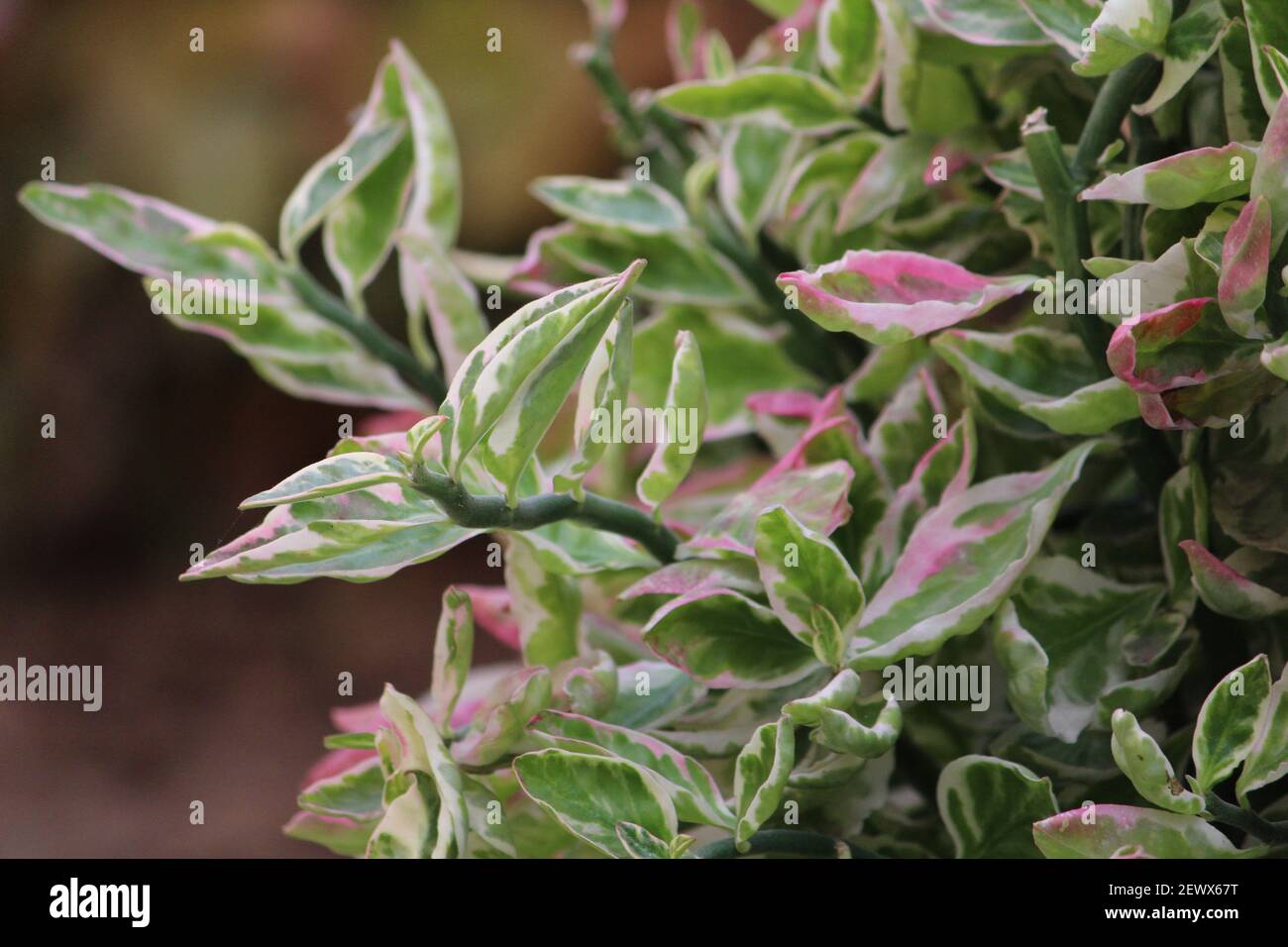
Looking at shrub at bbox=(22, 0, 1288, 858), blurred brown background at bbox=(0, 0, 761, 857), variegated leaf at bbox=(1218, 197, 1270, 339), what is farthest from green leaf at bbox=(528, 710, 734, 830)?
blurred brown background at bbox=(0, 0, 761, 857)

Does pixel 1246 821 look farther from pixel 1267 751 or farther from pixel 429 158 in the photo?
pixel 429 158

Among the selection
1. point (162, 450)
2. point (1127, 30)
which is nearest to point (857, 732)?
point (1127, 30)

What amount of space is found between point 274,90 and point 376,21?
0.06 m

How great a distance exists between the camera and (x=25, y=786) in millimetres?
575

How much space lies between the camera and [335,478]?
0.16m

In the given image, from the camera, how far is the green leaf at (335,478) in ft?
0.49

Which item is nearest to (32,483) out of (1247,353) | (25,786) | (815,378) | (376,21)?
(25,786)

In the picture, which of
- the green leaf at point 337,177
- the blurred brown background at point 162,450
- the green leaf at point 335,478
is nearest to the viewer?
the green leaf at point 335,478

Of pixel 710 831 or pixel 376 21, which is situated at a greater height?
pixel 376 21

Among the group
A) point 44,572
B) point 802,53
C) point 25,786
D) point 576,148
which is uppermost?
point 576,148

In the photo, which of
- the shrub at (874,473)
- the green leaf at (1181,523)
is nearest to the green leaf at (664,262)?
the shrub at (874,473)

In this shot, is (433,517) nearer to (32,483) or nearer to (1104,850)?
(1104,850)

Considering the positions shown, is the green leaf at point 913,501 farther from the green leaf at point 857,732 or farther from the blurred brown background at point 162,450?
the blurred brown background at point 162,450

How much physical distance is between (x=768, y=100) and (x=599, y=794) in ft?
0.44
